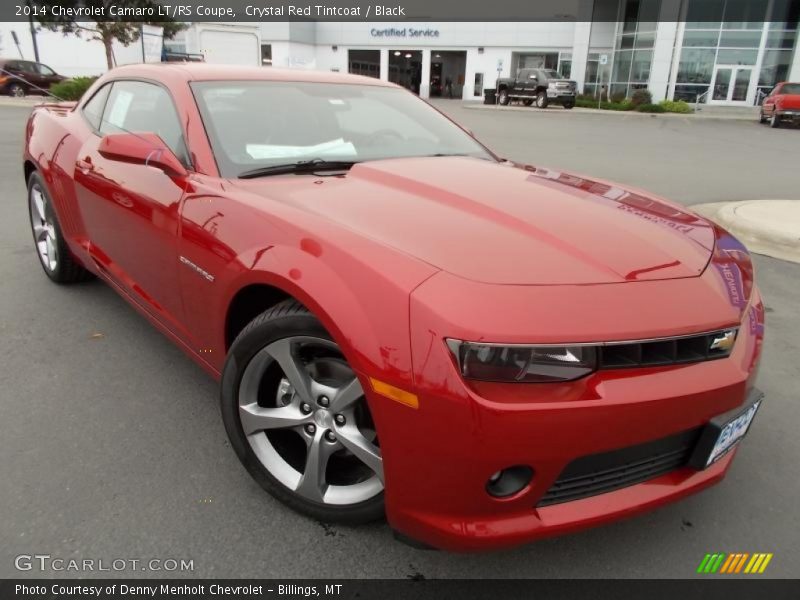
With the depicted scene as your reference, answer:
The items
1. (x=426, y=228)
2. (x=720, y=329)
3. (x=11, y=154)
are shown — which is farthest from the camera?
(x=11, y=154)

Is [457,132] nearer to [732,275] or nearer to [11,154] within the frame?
[732,275]

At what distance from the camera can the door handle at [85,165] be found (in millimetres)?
3306

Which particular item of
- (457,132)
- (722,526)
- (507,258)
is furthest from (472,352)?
(457,132)

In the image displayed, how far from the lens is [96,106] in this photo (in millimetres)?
3848

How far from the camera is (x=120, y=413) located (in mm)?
2762

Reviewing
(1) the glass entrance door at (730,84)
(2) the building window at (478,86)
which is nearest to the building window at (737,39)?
(1) the glass entrance door at (730,84)

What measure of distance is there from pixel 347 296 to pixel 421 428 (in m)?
0.43

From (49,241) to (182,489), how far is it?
2.78 m

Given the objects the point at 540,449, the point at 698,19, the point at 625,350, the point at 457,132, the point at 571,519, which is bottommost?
the point at 571,519

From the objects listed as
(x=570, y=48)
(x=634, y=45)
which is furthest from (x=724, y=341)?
(x=570, y=48)

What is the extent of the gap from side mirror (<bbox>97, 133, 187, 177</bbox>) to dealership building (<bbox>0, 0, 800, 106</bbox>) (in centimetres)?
1971

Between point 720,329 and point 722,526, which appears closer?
point 720,329

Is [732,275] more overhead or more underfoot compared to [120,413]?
more overhead

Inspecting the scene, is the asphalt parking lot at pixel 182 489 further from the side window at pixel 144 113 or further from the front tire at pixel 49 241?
the side window at pixel 144 113
